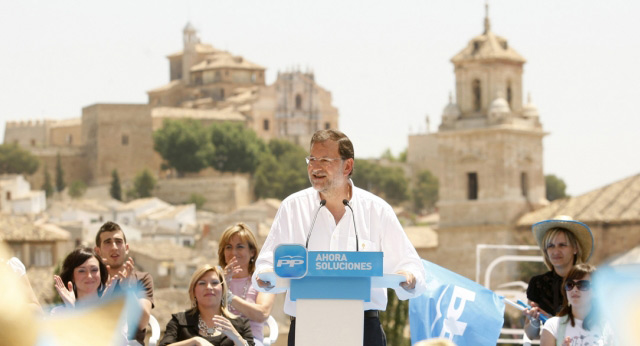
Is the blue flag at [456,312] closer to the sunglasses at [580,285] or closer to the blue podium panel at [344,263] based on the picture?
the sunglasses at [580,285]

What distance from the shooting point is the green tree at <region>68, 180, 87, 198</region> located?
88188mm

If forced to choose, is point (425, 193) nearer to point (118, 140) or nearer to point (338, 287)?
point (118, 140)

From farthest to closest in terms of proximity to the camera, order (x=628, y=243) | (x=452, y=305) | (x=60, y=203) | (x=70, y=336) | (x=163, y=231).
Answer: (x=60, y=203), (x=163, y=231), (x=628, y=243), (x=452, y=305), (x=70, y=336)

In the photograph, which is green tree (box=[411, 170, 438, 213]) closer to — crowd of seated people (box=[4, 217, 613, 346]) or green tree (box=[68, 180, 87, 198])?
green tree (box=[68, 180, 87, 198])

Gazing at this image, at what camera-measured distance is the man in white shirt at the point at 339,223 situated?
455cm

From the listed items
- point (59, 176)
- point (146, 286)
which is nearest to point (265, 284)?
point (146, 286)

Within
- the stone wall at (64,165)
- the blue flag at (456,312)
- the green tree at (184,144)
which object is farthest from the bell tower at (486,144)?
the stone wall at (64,165)

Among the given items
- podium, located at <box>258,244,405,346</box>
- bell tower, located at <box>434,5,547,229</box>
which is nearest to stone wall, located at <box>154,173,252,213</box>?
bell tower, located at <box>434,5,547,229</box>

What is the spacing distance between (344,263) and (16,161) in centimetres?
8943

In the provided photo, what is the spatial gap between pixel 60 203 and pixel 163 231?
27.9 ft

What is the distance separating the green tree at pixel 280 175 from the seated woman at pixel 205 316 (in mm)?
80045

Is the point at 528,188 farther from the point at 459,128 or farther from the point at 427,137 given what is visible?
the point at 427,137

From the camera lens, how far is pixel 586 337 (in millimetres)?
5145

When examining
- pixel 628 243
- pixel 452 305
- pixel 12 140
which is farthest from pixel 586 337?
pixel 12 140
